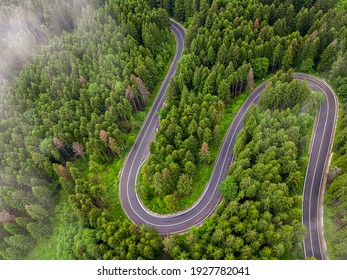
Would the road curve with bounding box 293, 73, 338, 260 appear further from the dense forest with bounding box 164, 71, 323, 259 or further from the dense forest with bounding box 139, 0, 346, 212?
the dense forest with bounding box 139, 0, 346, 212

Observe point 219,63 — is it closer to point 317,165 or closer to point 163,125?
point 163,125

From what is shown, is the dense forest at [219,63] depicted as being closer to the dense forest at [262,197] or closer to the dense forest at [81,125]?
the dense forest at [262,197]

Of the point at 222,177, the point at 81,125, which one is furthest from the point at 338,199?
the point at 81,125

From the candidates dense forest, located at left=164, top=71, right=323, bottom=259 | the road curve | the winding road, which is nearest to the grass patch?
the winding road

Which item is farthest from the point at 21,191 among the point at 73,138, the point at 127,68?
the point at 127,68

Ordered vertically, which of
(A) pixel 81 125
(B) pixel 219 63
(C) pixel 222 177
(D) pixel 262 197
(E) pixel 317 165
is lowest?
(E) pixel 317 165
